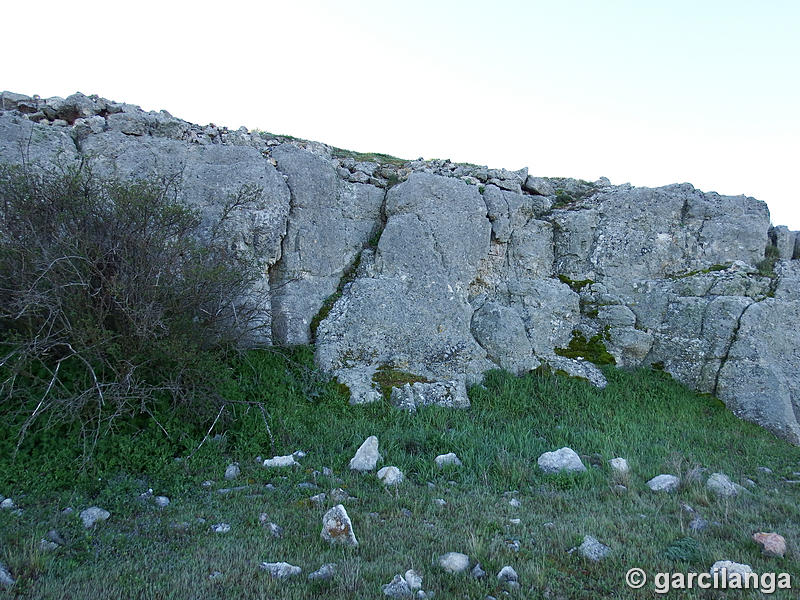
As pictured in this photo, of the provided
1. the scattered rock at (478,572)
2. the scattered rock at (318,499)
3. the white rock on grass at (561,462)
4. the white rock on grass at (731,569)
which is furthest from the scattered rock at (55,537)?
the white rock on grass at (731,569)

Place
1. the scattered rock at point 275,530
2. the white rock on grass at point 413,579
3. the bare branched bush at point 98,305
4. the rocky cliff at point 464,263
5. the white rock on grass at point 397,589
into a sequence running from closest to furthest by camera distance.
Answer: the white rock on grass at point 397,589 < the white rock on grass at point 413,579 < the scattered rock at point 275,530 < the bare branched bush at point 98,305 < the rocky cliff at point 464,263

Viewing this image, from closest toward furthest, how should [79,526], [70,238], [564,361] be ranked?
[79,526] < [70,238] < [564,361]

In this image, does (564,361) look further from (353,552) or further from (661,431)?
(353,552)

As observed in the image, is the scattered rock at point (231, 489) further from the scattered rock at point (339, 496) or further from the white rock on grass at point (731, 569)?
the white rock on grass at point (731, 569)

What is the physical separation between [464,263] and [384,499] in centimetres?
617

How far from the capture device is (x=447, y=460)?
6.33 meters

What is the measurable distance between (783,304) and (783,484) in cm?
509

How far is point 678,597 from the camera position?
11.9 feet

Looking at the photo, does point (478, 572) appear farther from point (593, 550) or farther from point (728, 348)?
point (728, 348)

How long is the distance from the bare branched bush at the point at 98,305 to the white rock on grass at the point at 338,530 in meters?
2.79

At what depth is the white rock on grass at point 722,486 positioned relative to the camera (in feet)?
18.8

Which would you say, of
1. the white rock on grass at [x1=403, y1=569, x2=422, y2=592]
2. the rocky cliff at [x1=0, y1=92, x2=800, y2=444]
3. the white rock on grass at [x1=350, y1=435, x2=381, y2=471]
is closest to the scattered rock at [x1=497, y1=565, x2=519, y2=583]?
the white rock on grass at [x1=403, y1=569, x2=422, y2=592]

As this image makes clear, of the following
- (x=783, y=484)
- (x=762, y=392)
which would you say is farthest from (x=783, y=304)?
(x=783, y=484)

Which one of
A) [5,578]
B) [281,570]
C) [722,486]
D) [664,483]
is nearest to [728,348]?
[722,486]
